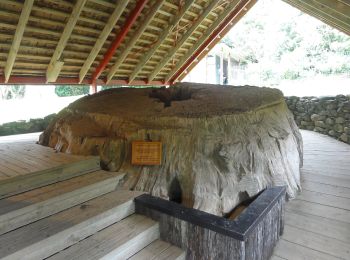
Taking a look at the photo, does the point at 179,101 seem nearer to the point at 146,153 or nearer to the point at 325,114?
the point at 146,153

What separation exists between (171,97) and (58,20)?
12.5 feet

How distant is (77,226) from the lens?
150 cm

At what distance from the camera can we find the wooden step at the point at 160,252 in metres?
1.53

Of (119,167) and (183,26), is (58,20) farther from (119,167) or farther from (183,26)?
(119,167)

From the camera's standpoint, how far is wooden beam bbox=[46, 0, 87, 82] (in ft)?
15.5

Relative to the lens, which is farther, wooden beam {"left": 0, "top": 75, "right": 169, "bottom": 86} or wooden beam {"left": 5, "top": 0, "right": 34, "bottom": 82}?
wooden beam {"left": 0, "top": 75, "right": 169, "bottom": 86}

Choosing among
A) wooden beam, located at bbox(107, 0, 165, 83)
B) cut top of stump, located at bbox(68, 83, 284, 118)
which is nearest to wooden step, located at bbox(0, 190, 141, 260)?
cut top of stump, located at bbox(68, 83, 284, 118)

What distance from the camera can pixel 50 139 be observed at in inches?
115

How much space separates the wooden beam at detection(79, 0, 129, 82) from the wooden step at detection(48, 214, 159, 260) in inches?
185

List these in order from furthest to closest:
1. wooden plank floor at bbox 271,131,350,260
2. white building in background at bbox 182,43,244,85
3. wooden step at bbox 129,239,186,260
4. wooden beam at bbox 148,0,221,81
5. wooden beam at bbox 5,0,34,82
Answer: white building in background at bbox 182,43,244,85, wooden beam at bbox 148,0,221,81, wooden beam at bbox 5,0,34,82, wooden plank floor at bbox 271,131,350,260, wooden step at bbox 129,239,186,260

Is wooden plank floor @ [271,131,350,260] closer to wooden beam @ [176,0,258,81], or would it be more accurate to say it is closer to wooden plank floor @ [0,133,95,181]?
wooden plank floor @ [0,133,95,181]

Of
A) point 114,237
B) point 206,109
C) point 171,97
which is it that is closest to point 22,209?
point 114,237

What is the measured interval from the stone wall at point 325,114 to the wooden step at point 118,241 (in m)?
4.14

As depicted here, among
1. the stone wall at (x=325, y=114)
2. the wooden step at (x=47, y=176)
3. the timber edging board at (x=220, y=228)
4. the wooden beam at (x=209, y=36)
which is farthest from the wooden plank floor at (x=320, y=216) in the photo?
the wooden beam at (x=209, y=36)
